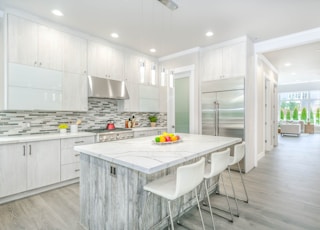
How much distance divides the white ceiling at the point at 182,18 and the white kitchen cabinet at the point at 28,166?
7.09ft

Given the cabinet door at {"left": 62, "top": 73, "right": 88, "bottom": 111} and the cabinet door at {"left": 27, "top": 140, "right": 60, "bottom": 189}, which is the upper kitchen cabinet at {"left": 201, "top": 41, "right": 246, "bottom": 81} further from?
the cabinet door at {"left": 27, "top": 140, "right": 60, "bottom": 189}

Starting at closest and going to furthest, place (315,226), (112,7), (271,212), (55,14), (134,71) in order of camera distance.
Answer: (315,226) < (271,212) < (112,7) < (55,14) < (134,71)

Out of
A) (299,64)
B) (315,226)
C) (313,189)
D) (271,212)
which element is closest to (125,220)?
(271,212)

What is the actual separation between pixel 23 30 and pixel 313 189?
5.53 metres

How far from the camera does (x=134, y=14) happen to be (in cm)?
295

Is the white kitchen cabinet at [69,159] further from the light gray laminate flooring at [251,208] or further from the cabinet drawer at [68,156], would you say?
the light gray laminate flooring at [251,208]

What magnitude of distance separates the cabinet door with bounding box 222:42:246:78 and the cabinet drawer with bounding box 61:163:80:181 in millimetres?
3685

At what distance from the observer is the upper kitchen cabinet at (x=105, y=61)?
377 cm

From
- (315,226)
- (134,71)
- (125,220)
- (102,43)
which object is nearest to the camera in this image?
(125,220)

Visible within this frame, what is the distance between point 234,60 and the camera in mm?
3969

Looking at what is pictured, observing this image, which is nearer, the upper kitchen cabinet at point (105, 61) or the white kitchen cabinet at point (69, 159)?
the white kitchen cabinet at point (69, 159)

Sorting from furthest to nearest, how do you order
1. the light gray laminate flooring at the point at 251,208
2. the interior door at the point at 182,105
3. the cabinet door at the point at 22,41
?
1. the interior door at the point at 182,105
2. the cabinet door at the point at 22,41
3. the light gray laminate flooring at the point at 251,208

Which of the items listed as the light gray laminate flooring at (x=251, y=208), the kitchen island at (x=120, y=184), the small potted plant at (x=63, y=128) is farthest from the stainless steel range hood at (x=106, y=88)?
the kitchen island at (x=120, y=184)

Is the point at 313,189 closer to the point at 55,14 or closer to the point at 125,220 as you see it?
the point at 125,220
